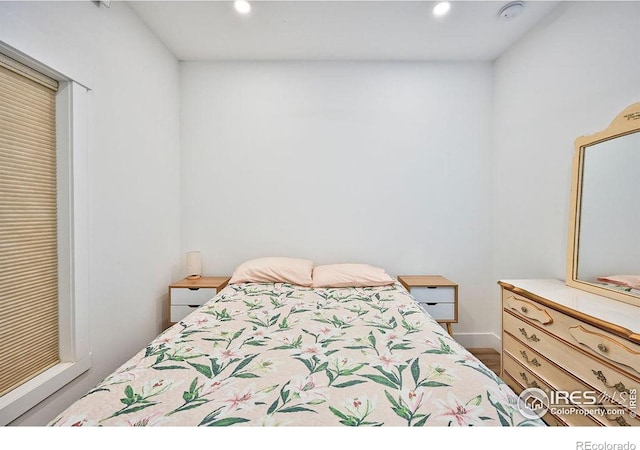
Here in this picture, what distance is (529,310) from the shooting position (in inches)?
64.3

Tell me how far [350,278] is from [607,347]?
1466 millimetres

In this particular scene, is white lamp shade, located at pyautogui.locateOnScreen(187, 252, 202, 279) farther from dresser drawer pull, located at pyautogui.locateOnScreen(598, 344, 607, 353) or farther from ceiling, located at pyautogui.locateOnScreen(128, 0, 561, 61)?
dresser drawer pull, located at pyautogui.locateOnScreen(598, 344, 607, 353)

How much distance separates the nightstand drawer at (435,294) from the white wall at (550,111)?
617 millimetres

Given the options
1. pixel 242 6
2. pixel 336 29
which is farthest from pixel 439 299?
pixel 242 6

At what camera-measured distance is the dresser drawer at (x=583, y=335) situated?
1.10 metres

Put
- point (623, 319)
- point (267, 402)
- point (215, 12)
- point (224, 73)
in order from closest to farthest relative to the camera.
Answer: point (267, 402), point (623, 319), point (215, 12), point (224, 73)

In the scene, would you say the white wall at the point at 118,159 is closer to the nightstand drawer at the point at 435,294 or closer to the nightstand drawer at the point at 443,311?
the nightstand drawer at the point at 435,294

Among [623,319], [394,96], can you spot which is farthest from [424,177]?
[623,319]

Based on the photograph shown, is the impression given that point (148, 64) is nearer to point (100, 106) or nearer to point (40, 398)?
point (100, 106)

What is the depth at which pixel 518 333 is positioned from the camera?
5.72 ft

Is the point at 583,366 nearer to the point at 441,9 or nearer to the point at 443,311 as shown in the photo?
the point at 443,311

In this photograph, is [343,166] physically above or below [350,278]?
above

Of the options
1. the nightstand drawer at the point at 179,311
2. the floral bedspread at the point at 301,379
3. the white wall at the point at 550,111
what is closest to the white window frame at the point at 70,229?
the floral bedspread at the point at 301,379

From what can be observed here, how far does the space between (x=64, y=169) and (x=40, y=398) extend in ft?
3.84
